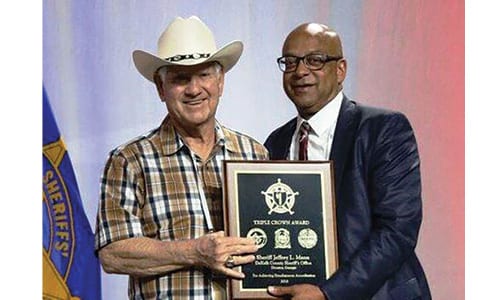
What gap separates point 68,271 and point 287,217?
0.64m

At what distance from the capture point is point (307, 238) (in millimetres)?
3256

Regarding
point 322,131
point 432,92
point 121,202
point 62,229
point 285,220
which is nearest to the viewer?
point 121,202

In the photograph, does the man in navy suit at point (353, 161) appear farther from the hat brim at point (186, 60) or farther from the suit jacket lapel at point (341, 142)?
the hat brim at point (186, 60)

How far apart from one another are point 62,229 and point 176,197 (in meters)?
0.45

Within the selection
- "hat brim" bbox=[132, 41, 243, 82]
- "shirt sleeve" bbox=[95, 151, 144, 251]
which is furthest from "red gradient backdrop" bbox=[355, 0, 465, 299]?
"shirt sleeve" bbox=[95, 151, 144, 251]

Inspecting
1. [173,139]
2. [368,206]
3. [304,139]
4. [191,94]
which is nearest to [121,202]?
[173,139]

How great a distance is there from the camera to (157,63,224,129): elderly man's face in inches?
124

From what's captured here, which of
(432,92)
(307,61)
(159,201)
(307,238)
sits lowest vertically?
(307,238)

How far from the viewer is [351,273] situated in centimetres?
328

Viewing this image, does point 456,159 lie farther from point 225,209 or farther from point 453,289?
point 225,209

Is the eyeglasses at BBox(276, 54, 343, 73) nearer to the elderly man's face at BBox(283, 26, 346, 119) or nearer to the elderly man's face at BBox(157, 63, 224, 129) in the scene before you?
the elderly man's face at BBox(283, 26, 346, 119)

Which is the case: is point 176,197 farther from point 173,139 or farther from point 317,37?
point 317,37

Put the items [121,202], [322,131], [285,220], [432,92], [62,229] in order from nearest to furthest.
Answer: [121,202]
[285,220]
[322,131]
[62,229]
[432,92]
